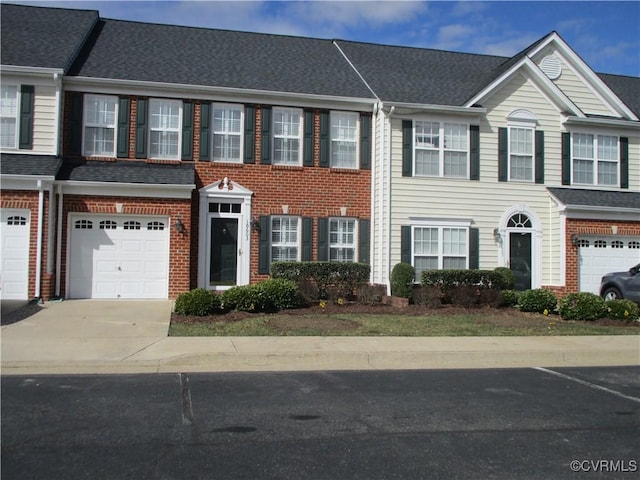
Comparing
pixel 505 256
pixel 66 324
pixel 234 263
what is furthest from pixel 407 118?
pixel 66 324

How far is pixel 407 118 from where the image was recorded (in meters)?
16.9

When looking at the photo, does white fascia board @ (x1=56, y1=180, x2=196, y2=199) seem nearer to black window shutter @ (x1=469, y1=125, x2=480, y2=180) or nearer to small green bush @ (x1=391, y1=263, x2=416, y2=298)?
small green bush @ (x1=391, y1=263, x2=416, y2=298)

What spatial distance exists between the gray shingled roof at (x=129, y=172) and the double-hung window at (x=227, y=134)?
3.25ft

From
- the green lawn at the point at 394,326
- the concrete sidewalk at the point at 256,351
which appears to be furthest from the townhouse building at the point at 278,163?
the concrete sidewalk at the point at 256,351

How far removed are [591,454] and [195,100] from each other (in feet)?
44.8

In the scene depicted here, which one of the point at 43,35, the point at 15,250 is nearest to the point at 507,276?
the point at 15,250

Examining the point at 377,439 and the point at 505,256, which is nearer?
the point at 377,439

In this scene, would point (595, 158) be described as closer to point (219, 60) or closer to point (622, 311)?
point (622, 311)

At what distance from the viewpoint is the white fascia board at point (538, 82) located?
17297mm

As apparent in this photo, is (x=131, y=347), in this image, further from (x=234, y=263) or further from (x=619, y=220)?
(x=619, y=220)

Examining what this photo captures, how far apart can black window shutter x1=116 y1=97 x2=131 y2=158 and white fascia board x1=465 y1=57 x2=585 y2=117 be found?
959cm

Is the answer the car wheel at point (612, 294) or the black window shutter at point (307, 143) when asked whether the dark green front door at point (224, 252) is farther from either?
the car wheel at point (612, 294)

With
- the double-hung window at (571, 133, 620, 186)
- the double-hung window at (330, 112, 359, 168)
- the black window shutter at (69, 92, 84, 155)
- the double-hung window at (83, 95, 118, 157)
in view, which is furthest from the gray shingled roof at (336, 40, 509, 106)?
the black window shutter at (69, 92, 84, 155)

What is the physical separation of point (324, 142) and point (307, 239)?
287 centimetres
